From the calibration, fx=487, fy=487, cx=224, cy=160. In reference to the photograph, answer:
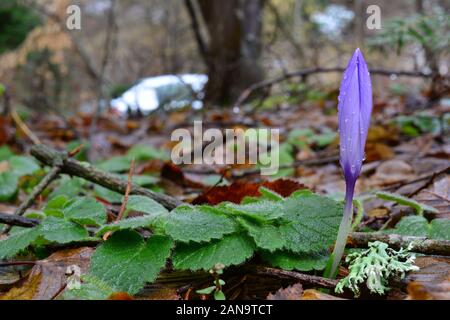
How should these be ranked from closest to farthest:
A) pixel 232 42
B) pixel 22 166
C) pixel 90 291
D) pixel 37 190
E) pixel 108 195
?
pixel 90 291
pixel 37 190
pixel 108 195
pixel 22 166
pixel 232 42

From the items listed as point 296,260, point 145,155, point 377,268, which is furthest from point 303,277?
point 145,155

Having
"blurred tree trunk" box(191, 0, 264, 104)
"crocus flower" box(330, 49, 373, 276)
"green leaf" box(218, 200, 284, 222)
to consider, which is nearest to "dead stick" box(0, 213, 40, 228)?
"green leaf" box(218, 200, 284, 222)

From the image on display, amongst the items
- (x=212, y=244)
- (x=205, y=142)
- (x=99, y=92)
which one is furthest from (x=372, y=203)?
(x=99, y=92)

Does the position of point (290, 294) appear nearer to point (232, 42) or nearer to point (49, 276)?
point (49, 276)

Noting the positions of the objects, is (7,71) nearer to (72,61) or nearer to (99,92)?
(72,61)

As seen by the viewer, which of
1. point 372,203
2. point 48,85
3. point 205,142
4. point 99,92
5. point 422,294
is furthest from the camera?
point 48,85

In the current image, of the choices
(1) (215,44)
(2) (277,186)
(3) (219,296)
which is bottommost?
(3) (219,296)
